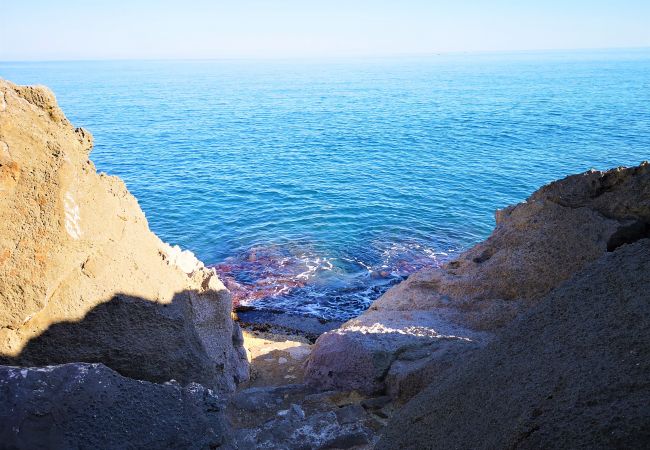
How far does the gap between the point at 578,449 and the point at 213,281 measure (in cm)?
768

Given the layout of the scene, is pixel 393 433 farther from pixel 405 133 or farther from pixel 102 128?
pixel 102 128

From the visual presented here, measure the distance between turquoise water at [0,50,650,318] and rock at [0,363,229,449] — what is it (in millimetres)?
12596

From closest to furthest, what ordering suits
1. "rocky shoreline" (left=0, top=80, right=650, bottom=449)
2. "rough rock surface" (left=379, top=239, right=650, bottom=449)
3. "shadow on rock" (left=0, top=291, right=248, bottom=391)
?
"rough rock surface" (left=379, top=239, right=650, bottom=449)
"rocky shoreline" (left=0, top=80, right=650, bottom=449)
"shadow on rock" (left=0, top=291, right=248, bottom=391)

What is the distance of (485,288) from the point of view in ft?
33.2

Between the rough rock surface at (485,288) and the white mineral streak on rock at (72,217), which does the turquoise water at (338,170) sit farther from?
the white mineral streak on rock at (72,217)

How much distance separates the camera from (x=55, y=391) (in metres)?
4.00

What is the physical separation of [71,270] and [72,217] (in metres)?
0.68

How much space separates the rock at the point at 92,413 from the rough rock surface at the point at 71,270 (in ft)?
5.07

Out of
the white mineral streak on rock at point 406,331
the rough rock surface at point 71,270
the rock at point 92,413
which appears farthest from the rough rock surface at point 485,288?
the rock at point 92,413

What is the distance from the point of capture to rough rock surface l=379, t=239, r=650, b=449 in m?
3.26

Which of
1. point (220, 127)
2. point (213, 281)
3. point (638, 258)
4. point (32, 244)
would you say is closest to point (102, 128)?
point (220, 127)

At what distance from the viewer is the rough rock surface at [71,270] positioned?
5.42m

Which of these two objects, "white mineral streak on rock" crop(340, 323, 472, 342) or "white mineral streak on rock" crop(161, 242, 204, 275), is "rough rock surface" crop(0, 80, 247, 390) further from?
"white mineral streak on rock" crop(340, 323, 472, 342)

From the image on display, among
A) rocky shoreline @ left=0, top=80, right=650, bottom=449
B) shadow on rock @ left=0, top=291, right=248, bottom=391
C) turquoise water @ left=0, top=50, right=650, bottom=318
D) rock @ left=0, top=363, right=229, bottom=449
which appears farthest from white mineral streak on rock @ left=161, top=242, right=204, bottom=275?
turquoise water @ left=0, top=50, right=650, bottom=318
